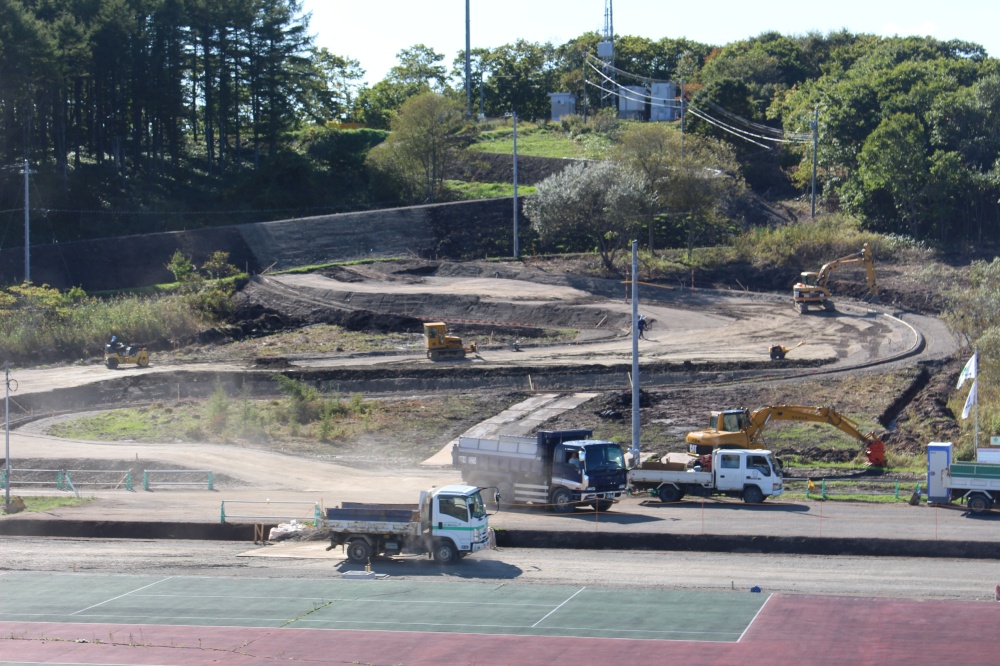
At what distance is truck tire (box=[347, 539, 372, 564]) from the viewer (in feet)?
89.6

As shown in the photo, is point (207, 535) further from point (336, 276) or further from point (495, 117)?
point (495, 117)

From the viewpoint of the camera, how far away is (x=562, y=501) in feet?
106

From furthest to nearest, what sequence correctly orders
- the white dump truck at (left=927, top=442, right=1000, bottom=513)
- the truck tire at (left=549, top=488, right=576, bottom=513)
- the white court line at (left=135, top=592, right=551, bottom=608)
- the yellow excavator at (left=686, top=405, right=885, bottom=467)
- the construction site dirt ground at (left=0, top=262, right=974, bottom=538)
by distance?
the construction site dirt ground at (left=0, top=262, right=974, bottom=538) < the yellow excavator at (left=686, top=405, right=885, bottom=467) < the truck tire at (left=549, top=488, right=576, bottom=513) < the white dump truck at (left=927, top=442, right=1000, bottom=513) < the white court line at (left=135, top=592, right=551, bottom=608)

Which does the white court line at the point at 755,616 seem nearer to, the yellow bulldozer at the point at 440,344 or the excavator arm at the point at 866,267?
the yellow bulldozer at the point at 440,344

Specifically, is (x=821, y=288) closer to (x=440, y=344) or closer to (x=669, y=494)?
(x=440, y=344)

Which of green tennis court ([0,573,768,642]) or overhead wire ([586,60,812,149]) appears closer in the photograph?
green tennis court ([0,573,768,642])

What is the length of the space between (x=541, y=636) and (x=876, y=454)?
20853mm

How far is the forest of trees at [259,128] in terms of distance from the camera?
79000 millimetres

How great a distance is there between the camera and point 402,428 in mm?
46344

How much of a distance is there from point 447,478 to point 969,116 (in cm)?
5919

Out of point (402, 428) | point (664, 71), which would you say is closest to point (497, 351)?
point (402, 428)

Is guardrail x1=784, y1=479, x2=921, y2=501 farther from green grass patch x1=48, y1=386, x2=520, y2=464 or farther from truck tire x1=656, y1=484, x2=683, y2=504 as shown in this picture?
green grass patch x1=48, y1=386, x2=520, y2=464

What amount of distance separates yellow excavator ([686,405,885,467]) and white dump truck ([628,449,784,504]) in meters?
2.35

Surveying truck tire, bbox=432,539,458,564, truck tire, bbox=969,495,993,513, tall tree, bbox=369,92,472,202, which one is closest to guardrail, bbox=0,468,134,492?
truck tire, bbox=432,539,458,564
